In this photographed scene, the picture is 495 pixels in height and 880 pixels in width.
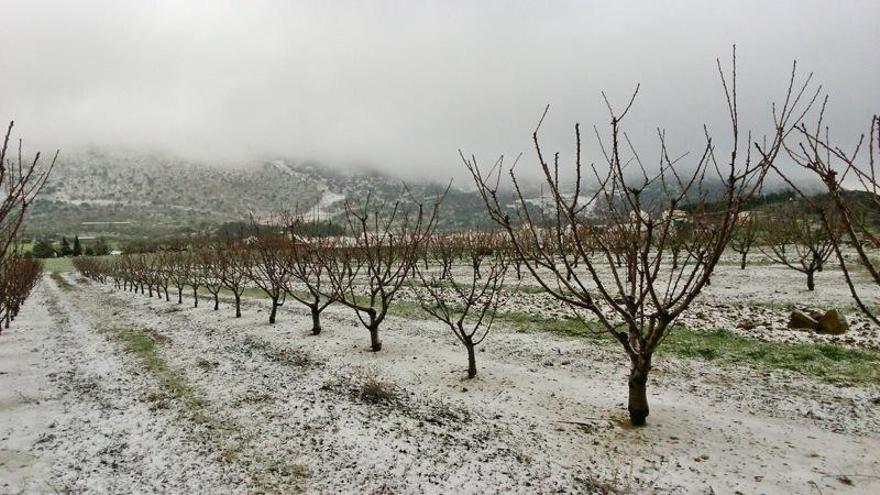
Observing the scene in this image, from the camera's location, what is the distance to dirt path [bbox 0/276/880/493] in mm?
6969

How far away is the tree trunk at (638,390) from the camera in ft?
25.5

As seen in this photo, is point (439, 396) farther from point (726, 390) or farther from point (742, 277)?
point (742, 277)

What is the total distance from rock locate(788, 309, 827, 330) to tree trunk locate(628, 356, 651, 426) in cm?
1019

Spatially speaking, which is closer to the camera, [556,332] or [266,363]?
[266,363]

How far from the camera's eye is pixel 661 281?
1045 inches

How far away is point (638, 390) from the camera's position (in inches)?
317

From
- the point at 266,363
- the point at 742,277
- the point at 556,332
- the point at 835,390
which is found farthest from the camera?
the point at 742,277

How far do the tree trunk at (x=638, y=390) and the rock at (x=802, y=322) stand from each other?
10.2m

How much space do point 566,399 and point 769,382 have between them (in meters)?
4.60

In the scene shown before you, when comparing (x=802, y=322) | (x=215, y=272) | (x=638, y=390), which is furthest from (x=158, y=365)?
(x=802, y=322)

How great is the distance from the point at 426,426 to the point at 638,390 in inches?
153

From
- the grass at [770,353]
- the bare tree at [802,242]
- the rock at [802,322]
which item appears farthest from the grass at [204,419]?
the rock at [802,322]

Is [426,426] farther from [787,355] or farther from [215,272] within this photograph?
[215,272]

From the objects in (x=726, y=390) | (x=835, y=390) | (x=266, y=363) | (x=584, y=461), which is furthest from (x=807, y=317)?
(x=266, y=363)
